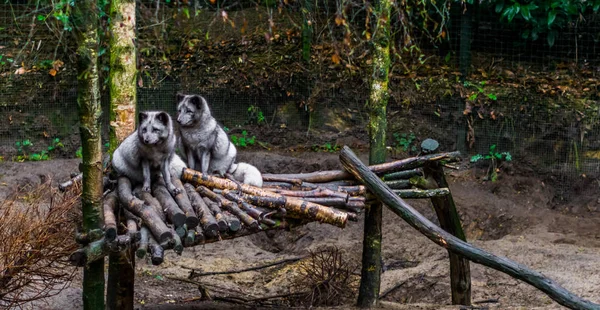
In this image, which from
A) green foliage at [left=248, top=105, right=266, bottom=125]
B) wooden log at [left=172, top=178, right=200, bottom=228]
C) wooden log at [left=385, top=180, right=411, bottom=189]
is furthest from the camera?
green foliage at [left=248, top=105, right=266, bottom=125]

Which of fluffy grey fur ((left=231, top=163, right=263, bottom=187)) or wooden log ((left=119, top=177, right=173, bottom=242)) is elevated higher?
fluffy grey fur ((left=231, top=163, right=263, bottom=187))

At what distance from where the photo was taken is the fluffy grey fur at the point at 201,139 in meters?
7.26

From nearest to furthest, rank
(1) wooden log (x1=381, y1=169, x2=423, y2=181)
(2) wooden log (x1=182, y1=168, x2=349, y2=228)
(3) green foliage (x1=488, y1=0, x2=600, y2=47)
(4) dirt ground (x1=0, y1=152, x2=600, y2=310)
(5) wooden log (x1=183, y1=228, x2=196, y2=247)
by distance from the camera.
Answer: (5) wooden log (x1=183, y1=228, x2=196, y2=247), (2) wooden log (x1=182, y1=168, x2=349, y2=228), (1) wooden log (x1=381, y1=169, x2=423, y2=181), (4) dirt ground (x1=0, y1=152, x2=600, y2=310), (3) green foliage (x1=488, y1=0, x2=600, y2=47)

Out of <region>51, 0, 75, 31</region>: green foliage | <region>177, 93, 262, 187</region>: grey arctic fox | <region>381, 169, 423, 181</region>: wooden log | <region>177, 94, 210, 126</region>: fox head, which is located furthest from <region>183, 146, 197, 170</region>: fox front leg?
<region>51, 0, 75, 31</region>: green foliage

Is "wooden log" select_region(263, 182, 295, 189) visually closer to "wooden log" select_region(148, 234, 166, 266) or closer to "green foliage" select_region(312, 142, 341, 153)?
"wooden log" select_region(148, 234, 166, 266)

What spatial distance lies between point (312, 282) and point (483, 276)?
84.7 inches

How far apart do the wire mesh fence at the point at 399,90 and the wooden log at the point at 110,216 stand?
5.30 m

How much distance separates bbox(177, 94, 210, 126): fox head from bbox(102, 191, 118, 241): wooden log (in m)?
1.28

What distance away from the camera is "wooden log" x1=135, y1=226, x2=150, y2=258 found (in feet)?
16.6

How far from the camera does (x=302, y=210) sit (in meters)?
5.98

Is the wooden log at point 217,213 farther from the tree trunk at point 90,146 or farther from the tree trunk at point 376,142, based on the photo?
the tree trunk at point 376,142

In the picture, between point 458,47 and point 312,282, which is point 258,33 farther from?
point 312,282

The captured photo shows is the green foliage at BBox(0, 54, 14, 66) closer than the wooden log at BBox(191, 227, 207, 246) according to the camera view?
No

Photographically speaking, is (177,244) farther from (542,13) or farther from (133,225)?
(542,13)
